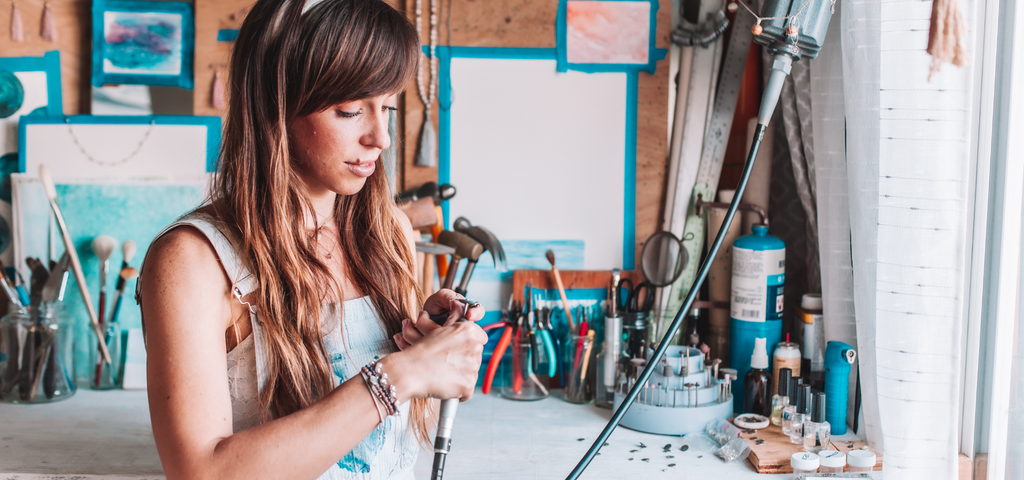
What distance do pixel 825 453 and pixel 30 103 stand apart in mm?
1909

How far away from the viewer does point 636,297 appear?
66.4 inches

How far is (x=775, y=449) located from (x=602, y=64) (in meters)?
0.96

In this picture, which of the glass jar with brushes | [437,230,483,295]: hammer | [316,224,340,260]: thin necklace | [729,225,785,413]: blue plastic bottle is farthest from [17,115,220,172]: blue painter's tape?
[729,225,785,413]: blue plastic bottle

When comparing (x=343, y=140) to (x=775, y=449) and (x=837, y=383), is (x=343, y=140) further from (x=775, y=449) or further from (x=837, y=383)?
(x=837, y=383)

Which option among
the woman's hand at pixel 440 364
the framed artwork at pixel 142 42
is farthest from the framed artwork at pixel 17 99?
the woman's hand at pixel 440 364

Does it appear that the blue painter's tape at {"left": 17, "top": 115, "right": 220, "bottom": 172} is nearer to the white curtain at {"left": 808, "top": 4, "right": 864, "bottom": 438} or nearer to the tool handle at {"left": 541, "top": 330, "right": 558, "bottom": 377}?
the tool handle at {"left": 541, "top": 330, "right": 558, "bottom": 377}

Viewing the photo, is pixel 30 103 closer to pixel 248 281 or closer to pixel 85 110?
pixel 85 110

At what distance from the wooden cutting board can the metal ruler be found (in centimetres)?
40

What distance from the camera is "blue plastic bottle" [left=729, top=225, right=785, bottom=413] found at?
155 cm

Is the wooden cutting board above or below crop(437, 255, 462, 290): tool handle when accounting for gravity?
below

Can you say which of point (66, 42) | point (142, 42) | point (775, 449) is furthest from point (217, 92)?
point (775, 449)

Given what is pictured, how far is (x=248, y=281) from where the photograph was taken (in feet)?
2.71

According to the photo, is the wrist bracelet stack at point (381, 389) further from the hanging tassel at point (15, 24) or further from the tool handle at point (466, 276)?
the hanging tassel at point (15, 24)

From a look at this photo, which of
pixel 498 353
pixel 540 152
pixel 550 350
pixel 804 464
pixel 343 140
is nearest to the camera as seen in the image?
pixel 343 140
